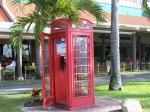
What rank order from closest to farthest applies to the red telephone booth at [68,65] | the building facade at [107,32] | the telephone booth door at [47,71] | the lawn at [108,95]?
the red telephone booth at [68,65]
the telephone booth door at [47,71]
the lawn at [108,95]
the building facade at [107,32]

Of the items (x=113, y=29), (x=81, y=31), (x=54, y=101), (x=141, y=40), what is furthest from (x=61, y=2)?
(x=141, y=40)

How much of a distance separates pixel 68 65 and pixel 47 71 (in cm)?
117

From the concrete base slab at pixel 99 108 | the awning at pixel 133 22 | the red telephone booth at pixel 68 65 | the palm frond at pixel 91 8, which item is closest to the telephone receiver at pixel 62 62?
the red telephone booth at pixel 68 65

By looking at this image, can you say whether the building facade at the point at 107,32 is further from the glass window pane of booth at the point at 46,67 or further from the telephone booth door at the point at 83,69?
the telephone booth door at the point at 83,69

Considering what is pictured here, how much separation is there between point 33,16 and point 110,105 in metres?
3.85

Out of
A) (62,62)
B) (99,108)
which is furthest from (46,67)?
(99,108)

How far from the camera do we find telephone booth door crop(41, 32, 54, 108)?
42.0 feet

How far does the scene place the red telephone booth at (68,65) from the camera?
12258mm

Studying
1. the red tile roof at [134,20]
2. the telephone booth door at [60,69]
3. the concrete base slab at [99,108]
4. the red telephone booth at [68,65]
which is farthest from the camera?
the red tile roof at [134,20]

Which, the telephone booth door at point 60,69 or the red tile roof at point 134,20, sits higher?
the red tile roof at point 134,20

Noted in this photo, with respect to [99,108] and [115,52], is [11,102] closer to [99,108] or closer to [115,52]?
[99,108]

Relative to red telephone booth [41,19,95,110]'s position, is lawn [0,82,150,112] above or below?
below

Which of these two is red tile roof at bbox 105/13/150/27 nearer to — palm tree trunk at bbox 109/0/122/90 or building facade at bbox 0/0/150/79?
building facade at bbox 0/0/150/79

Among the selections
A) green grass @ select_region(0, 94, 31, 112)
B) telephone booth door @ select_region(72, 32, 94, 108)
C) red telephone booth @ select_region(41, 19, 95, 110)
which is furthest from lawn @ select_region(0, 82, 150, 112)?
telephone booth door @ select_region(72, 32, 94, 108)
